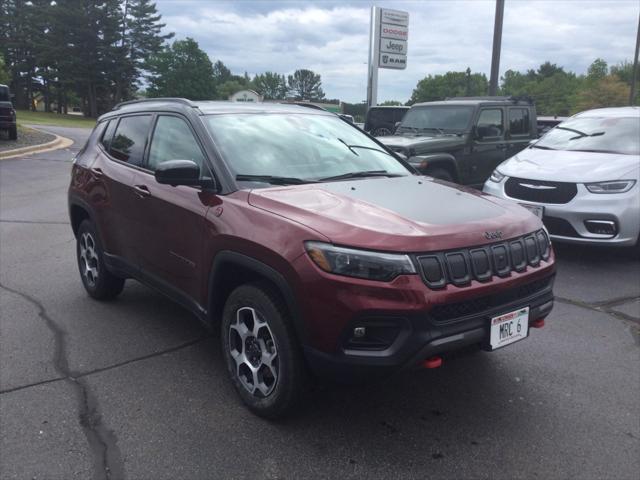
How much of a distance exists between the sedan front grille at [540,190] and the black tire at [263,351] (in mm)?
4534

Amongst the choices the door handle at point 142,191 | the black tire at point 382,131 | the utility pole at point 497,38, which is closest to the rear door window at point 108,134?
the door handle at point 142,191

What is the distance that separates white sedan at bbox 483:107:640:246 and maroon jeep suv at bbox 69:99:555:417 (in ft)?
9.29

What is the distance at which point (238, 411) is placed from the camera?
3326mm

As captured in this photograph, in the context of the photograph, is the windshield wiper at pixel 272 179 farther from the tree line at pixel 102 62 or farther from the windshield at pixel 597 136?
the tree line at pixel 102 62

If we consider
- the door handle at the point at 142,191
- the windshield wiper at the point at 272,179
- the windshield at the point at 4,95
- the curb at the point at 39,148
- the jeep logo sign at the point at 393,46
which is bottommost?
the curb at the point at 39,148

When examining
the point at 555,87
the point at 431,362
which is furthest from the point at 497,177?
the point at 555,87

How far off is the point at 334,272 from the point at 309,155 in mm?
1418

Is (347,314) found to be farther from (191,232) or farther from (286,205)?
(191,232)

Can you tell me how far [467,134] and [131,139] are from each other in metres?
6.52

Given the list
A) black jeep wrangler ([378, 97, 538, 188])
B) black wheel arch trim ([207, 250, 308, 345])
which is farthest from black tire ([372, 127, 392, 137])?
black wheel arch trim ([207, 250, 308, 345])

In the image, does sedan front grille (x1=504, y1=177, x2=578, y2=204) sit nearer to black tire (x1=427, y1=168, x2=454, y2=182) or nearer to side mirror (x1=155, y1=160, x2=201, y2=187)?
black tire (x1=427, y1=168, x2=454, y2=182)

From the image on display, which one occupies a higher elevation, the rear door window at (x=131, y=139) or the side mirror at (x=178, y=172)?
the rear door window at (x=131, y=139)

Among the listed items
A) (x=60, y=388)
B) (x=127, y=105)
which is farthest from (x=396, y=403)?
(x=127, y=105)

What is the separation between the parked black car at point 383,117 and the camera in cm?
1602
